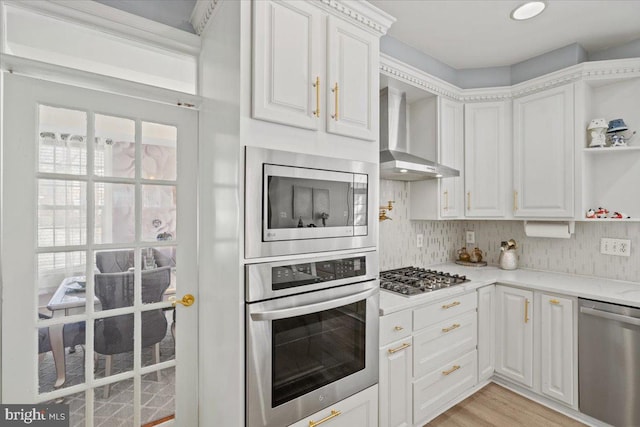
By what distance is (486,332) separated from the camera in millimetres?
2430

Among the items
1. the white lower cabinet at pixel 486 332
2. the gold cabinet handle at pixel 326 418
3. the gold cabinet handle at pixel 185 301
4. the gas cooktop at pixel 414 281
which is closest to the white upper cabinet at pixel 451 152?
the gas cooktop at pixel 414 281

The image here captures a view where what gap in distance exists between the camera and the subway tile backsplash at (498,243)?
7.84ft

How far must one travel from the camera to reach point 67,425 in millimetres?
1405

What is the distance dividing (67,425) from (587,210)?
349 cm

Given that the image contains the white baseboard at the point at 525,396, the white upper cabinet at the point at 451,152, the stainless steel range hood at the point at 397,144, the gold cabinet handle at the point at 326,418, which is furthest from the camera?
the white upper cabinet at the point at 451,152

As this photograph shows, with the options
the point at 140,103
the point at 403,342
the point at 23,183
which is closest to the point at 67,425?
the point at 23,183

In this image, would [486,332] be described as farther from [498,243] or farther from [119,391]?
[119,391]

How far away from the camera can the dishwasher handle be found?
1.84 metres

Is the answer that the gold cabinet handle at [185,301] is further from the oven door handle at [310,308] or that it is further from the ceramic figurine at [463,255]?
the ceramic figurine at [463,255]

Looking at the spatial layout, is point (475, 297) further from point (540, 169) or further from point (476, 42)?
point (476, 42)

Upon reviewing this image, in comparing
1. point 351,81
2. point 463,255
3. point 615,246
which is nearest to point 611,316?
point 615,246

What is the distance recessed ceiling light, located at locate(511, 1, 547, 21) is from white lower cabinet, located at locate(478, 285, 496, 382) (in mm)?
1933

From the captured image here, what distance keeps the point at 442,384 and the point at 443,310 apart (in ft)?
1.68

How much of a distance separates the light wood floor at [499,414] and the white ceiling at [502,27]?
2742mm
